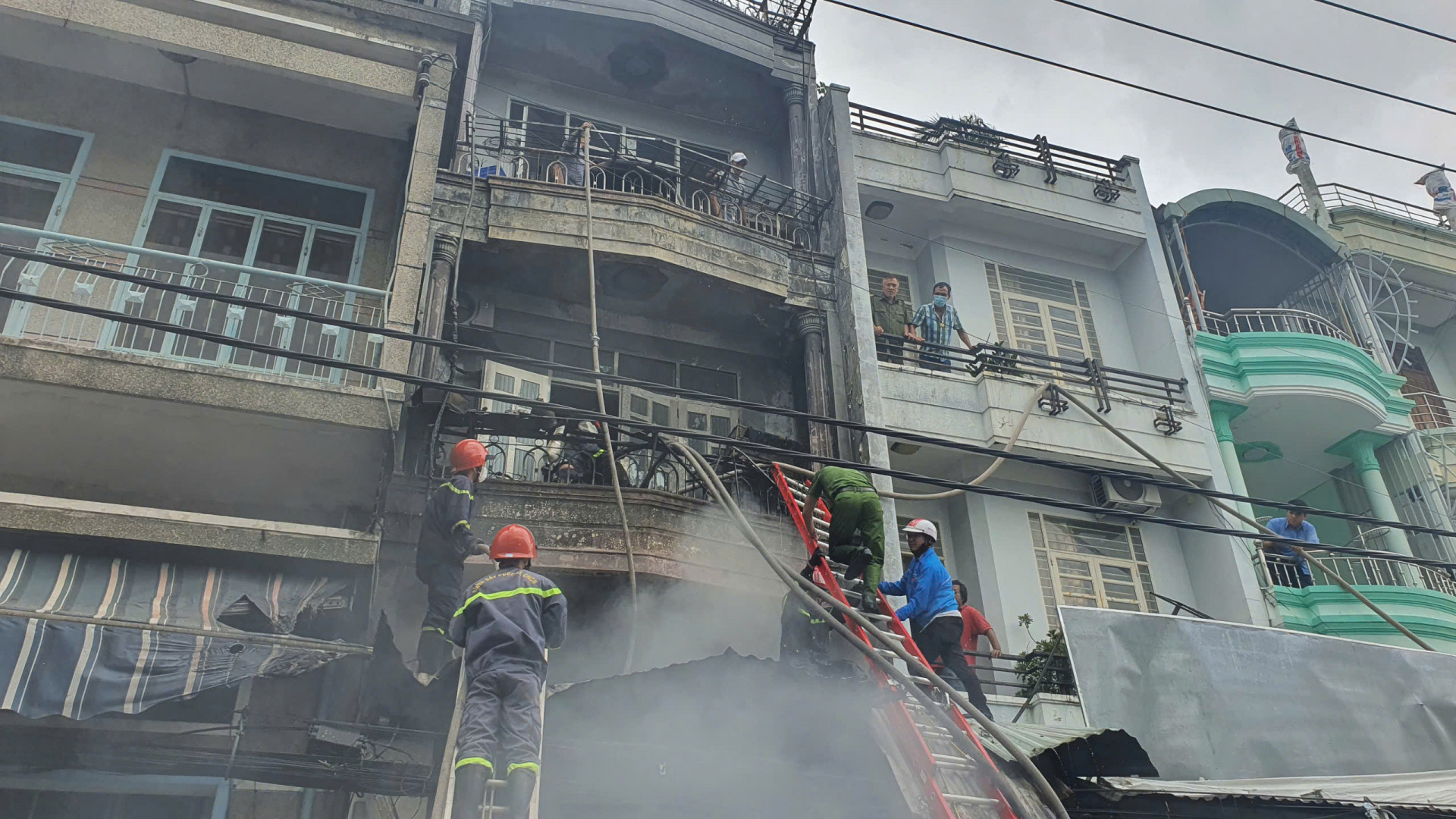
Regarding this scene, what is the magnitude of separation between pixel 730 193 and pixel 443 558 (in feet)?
22.9

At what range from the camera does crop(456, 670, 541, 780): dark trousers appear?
5.77 m

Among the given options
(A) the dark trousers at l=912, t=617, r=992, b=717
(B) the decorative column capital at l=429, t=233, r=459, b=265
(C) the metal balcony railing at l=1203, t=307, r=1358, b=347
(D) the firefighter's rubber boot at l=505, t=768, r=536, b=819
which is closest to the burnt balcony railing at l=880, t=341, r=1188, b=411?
(C) the metal balcony railing at l=1203, t=307, r=1358, b=347

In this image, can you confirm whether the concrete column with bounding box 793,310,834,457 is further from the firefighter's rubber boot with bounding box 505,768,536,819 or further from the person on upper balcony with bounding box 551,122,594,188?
the firefighter's rubber boot with bounding box 505,768,536,819

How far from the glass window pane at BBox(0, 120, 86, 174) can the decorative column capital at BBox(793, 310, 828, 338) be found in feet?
28.6

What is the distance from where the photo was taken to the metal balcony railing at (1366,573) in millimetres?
14086

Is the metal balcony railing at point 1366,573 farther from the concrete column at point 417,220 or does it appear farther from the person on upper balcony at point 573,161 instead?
the concrete column at point 417,220

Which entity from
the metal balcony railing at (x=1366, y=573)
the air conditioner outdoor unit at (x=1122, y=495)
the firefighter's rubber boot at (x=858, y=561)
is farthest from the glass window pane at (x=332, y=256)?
the metal balcony railing at (x=1366, y=573)

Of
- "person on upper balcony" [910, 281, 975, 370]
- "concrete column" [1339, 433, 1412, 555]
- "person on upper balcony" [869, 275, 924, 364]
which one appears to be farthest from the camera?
"concrete column" [1339, 433, 1412, 555]

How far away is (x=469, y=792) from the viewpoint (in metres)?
5.53

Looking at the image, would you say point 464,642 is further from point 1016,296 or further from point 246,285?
point 1016,296

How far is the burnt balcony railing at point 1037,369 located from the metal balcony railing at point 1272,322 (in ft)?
5.83

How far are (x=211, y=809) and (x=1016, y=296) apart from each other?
1283 cm

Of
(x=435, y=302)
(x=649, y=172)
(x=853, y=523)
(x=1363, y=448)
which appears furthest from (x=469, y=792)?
(x=1363, y=448)

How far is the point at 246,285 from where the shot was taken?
32.0 ft
